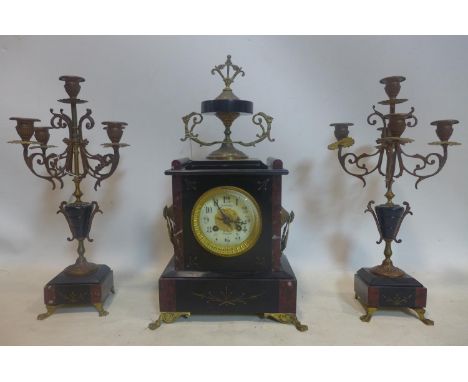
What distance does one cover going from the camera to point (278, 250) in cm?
172

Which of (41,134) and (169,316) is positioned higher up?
(41,134)

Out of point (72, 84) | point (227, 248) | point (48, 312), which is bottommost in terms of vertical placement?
point (48, 312)

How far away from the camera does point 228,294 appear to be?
1.70m

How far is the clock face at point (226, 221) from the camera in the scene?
5.54ft

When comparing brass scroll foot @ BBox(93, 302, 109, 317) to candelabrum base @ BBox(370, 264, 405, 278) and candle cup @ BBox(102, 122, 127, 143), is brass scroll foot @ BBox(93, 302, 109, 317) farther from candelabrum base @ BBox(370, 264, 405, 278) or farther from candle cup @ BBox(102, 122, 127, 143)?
candelabrum base @ BBox(370, 264, 405, 278)

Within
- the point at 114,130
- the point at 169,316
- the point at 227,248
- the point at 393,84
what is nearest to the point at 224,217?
the point at 227,248

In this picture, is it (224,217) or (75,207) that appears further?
(75,207)

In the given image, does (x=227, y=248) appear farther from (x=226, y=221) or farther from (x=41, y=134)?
(x=41, y=134)

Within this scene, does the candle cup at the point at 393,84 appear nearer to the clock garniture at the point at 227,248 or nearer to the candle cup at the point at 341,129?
the candle cup at the point at 341,129

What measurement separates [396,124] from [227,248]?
96 centimetres

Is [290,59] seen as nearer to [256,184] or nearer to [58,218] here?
[256,184]

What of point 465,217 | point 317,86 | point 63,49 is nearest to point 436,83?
point 317,86

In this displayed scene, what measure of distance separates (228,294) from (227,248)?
0.21 metres

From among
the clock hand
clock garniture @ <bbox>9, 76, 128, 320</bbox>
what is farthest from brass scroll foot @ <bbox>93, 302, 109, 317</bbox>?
the clock hand
